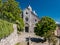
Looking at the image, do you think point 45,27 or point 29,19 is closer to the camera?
point 45,27

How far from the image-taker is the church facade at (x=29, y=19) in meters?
64.0

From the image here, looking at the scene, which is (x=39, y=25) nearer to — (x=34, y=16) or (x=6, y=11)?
(x=6, y=11)

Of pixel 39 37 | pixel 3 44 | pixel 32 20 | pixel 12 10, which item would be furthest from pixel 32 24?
pixel 3 44

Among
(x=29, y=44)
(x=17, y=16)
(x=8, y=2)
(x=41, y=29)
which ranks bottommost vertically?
(x=29, y=44)

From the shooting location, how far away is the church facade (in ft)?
210

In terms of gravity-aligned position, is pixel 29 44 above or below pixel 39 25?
below

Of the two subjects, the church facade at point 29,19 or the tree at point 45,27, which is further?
the church facade at point 29,19

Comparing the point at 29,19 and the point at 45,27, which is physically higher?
the point at 29,19

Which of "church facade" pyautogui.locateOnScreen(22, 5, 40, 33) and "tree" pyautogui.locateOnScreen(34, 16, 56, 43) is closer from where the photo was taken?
"tree" pyautogui.locateOnScreen(34, 16, 56, 43)

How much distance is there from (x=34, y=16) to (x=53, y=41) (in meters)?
31.6

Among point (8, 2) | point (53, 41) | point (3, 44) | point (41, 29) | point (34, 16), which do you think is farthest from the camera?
point (34, 16)

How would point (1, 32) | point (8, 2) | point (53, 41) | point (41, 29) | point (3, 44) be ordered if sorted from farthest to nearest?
point (41, 29) < point (8, 2) < point (53, 41) < point (3, 44) < point (1, 32)

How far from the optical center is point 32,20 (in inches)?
2566

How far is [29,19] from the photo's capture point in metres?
65.1
